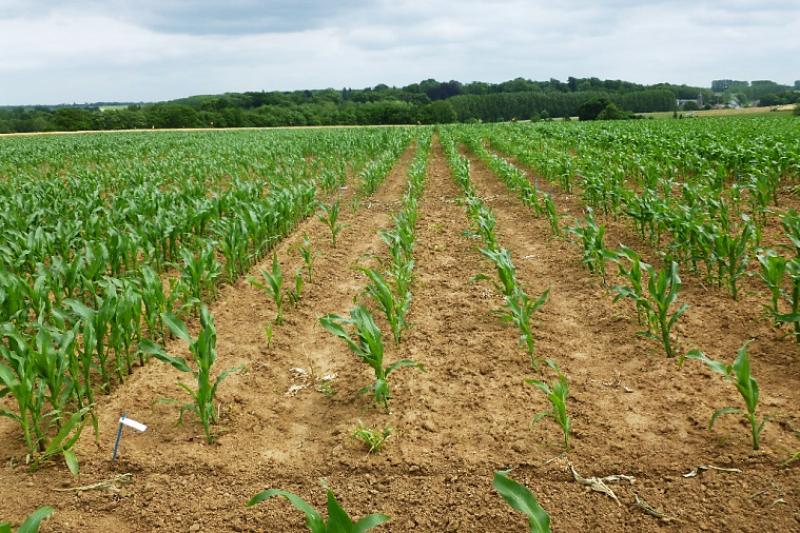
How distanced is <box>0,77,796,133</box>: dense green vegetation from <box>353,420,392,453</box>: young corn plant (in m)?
66.0

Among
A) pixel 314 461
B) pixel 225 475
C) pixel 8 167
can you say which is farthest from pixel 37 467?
pixel 8 167

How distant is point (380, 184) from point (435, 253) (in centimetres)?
687

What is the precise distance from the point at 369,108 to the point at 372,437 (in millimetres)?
72299

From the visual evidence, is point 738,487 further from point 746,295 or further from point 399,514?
point 746,295

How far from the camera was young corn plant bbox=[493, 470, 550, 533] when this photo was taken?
1895 mm

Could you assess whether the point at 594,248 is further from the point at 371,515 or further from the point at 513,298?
the point at 371,515

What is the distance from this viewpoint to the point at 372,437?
9.51 feet

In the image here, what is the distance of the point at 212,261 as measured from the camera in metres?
5.39

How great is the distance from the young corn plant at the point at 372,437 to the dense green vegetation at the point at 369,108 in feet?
217

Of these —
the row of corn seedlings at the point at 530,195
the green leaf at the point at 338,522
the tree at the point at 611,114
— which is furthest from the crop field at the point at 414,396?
the tree at the point at 611,114

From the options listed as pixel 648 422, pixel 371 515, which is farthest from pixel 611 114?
pixel 371 515

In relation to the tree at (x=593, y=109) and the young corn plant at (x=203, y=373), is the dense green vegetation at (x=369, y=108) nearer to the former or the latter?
the tree at (x=593, y=109)

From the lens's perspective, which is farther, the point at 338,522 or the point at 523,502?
the point at 523,502

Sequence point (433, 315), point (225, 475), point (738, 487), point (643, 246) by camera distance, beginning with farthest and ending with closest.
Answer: point (643, 246)
point (433, 315)
point (225, 475)
point (738, 487)
